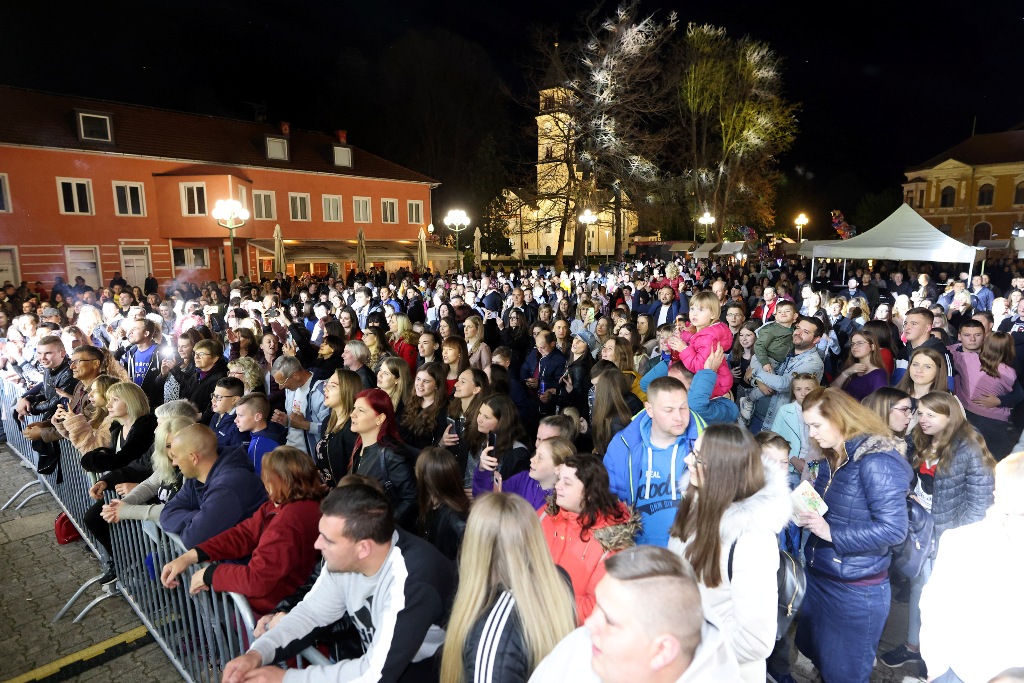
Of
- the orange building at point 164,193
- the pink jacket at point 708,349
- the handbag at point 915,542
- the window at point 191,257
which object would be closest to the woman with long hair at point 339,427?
the pink jacket at point 708,349

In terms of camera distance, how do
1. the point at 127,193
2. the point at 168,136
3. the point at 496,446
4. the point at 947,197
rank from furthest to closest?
the point at 947,197 < the point at 168,136 < the point at 127,193 < the point at 496,446

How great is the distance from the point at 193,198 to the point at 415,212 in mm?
13298

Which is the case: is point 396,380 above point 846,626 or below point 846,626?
above

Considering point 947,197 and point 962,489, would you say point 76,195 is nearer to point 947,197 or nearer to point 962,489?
point 962,489

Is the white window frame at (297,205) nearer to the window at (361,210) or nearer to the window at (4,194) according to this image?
the window at (361,210)

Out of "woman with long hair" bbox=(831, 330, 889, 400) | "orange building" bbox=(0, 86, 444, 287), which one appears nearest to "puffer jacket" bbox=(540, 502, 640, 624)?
"woman with long hair" bbox=(831, 330, 889, 400)

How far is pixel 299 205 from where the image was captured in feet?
101

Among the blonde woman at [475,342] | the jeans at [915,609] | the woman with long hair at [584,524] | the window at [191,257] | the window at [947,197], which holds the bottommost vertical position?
the jeans at [915,609]

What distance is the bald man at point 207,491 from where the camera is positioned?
3400 mm

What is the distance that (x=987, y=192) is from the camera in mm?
48906

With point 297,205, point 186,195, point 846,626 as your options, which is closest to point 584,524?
point 846,626

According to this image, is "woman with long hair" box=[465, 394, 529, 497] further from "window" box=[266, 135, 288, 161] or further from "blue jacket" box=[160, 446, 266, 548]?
"window" box=[266, 135, 288, 161]

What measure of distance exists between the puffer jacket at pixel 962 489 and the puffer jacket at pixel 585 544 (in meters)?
2.04

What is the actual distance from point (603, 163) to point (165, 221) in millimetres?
21037
